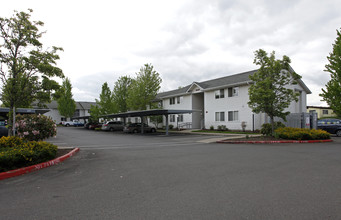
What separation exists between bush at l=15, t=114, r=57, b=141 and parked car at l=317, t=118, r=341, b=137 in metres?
22.5

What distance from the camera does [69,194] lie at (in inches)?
196

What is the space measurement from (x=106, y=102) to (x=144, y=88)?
10.4 meters

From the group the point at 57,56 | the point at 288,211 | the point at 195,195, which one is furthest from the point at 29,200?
the point at 57,56

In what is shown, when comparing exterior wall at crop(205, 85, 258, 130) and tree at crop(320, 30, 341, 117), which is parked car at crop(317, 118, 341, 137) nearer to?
tree at crop(320, 30, 341, 117)

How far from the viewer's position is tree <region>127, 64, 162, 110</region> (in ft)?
112

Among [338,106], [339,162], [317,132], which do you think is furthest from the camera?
[338,106]

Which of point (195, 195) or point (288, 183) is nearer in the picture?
point (195, 195)

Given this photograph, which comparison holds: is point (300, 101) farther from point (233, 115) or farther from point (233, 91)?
point (233, 115)

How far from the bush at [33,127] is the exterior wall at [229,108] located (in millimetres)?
20814

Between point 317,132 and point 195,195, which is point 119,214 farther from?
point 317,132

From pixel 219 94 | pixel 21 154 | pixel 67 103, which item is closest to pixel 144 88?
pixel 219 94

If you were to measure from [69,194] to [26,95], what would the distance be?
724 cm

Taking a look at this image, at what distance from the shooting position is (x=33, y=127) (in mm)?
10359

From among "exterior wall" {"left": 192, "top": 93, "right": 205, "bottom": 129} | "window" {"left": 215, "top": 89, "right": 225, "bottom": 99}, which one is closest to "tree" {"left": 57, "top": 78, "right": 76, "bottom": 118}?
"exterior wall" {"left": 192, "top": 93, "right": 205, "bottom": 129}
